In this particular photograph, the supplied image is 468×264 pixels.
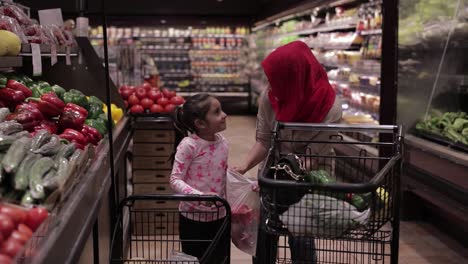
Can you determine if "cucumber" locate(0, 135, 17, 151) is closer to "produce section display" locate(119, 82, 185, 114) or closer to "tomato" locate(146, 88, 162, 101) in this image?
"produce section display" locate(119, 82, 185, 114)

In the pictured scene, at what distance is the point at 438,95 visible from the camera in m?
5.38

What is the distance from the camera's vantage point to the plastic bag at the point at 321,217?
1.85 m

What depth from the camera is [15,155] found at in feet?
6.41

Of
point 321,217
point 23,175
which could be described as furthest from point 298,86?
point 23,175

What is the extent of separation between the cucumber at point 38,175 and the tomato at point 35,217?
9cm

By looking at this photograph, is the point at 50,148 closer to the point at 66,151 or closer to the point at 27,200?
the point at 66,151

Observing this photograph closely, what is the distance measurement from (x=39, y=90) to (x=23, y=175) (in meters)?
1.90

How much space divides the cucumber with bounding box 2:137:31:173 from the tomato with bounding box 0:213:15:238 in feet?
1.27

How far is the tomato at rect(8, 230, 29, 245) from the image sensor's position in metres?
1.45

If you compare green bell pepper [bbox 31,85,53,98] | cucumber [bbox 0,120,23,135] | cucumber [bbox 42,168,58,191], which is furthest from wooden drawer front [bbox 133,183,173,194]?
cucumber [bbox 42,168,58,191]

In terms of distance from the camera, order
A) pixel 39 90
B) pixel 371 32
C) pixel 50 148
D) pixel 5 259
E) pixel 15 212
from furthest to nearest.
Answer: pixel 371 32, pixel 39 90, pixel 50 148, pixel 15 212, pixel 5 259

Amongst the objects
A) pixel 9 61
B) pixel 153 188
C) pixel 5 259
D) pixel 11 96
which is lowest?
pixel 153 188

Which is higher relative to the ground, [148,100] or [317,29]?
[317,29]

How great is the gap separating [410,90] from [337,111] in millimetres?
2533
